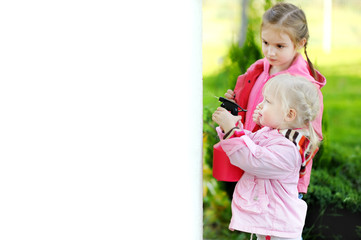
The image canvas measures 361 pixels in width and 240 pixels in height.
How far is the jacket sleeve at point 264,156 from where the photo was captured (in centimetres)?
216

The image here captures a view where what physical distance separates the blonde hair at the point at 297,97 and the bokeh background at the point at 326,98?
0.50 metres

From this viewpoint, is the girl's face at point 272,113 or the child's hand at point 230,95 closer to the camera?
the girl's face at point 272,113

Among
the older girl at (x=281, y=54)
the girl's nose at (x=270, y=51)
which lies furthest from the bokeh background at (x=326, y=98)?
the girl's nose at (x=270, y=51)

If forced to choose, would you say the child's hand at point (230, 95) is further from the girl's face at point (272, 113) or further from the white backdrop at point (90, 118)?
the white backdrop at point (90, 118)

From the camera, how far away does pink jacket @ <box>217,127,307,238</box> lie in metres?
2.17

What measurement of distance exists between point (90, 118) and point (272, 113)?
2.75 feet

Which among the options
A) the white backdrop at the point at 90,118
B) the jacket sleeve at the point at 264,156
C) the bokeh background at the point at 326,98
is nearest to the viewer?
the white backdrop at the point at 90,118

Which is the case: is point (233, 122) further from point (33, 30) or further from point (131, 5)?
point (33, 30)

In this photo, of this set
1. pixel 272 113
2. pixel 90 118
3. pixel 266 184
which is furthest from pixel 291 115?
pixel 90 118

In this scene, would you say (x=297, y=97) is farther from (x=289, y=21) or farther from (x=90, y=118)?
(x=90, y=118)

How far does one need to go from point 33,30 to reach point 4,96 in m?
0.22

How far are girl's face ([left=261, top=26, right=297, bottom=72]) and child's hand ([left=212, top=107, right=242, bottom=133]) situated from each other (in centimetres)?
46

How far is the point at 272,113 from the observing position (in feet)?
7.36

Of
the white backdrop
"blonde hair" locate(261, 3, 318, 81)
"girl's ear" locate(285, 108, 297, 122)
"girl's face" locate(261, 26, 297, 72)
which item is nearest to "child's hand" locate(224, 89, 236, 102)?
"girl's face" locate(261, 26, 297, 72)
